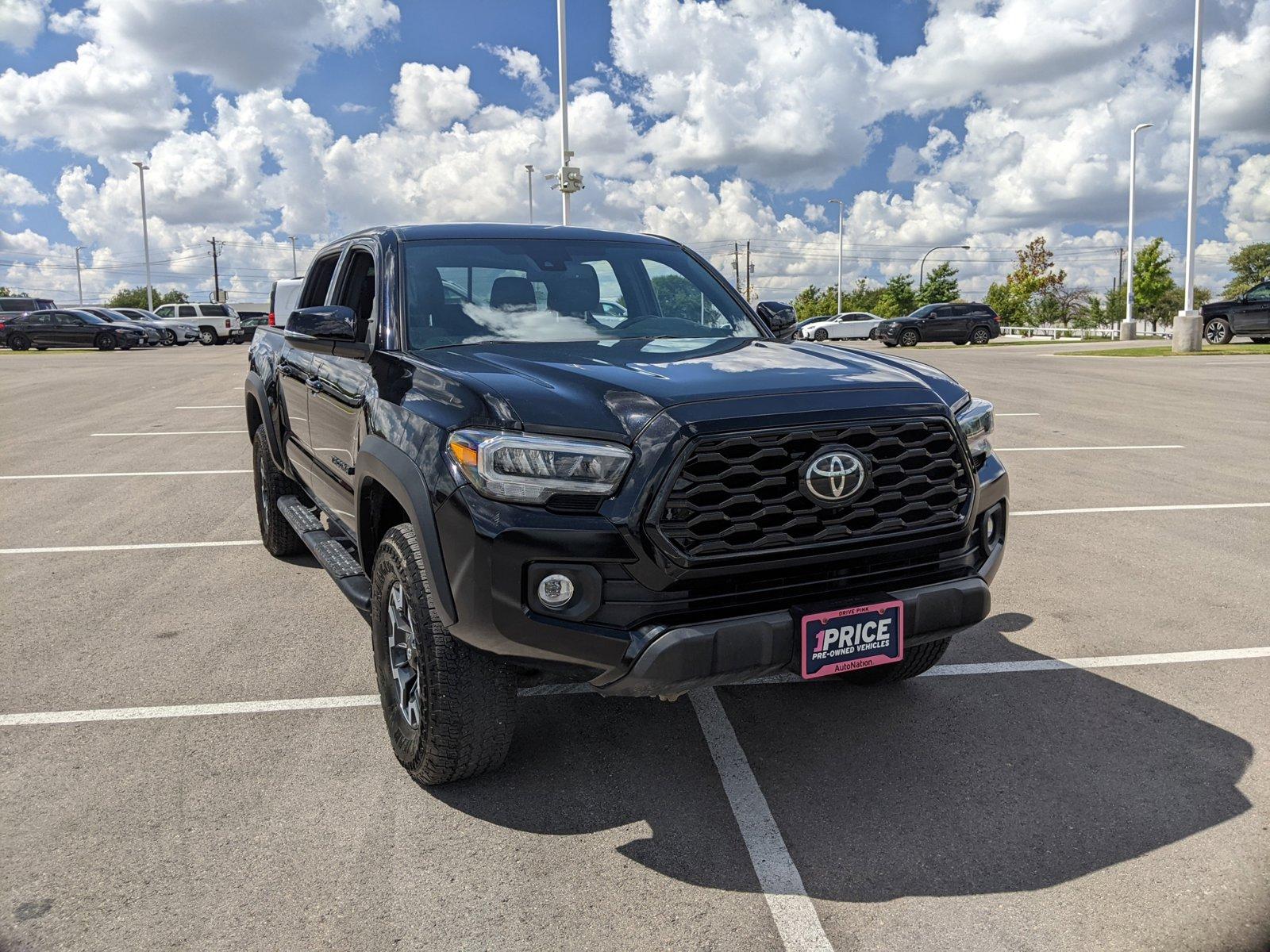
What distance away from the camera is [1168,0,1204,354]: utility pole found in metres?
26.7

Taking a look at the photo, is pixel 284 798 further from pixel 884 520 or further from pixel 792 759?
pixel 884 520

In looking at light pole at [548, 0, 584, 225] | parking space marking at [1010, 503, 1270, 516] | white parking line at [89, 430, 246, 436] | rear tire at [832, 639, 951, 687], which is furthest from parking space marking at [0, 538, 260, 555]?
light pole at [548, 0, 584, 225]

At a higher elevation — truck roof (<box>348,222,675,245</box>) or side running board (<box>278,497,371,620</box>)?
truck roof (<box>348,222,675,245</box>)

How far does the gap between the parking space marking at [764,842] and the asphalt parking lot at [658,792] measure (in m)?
0.01

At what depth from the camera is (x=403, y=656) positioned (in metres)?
3.46

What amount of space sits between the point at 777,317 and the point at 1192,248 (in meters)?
27.4

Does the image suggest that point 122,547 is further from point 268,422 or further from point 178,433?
point 178,433

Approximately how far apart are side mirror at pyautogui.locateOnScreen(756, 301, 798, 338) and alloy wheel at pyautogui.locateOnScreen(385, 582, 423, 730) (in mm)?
2180

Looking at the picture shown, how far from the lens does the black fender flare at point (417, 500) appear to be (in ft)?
9.77

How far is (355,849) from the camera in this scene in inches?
117

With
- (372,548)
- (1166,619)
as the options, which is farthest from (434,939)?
(1166,619)

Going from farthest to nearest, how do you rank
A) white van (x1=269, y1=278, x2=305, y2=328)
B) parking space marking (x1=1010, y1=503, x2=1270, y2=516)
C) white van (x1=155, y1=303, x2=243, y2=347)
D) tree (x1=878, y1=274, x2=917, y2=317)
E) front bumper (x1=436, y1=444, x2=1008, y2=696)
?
tree (x1=878, y1=274, x2=917, y2=317) < white van (x1=155, y1=303, x2=243, y2=347) < white van (x1=269, y1=278, x2=305, y2=328) < parking space marking (x1=1010, y1=503, x2=1270, y2=516) < front bumper (x1=436, y1=444, x2=1008, y2=696)

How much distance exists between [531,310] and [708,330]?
77 cm

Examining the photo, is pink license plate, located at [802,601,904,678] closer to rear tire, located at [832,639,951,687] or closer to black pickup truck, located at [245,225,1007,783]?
black pickup truck, located at [245,225,1007,783]
